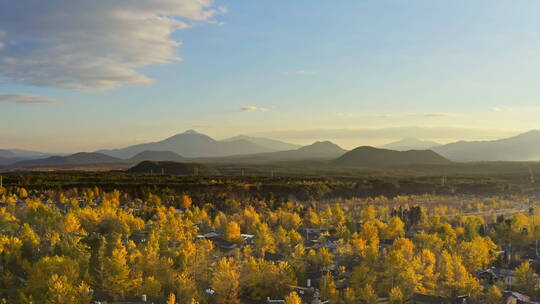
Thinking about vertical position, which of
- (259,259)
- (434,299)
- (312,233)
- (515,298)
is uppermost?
(259,259)

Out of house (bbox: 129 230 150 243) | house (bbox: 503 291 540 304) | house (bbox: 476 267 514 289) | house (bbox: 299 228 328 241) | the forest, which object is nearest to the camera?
the forest

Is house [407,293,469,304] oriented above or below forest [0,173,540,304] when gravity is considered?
below

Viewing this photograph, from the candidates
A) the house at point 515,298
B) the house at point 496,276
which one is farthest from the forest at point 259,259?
the house at point 515,298

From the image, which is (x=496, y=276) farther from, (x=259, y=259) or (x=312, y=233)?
(x=312, y=233)

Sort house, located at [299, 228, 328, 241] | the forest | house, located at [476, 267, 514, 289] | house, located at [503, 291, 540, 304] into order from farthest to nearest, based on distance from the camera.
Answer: house, located at [299, 228, 328, 241] < house, located at [476, 267, 514, 289] < house, located at [503, 291, 540, 304] < the forest

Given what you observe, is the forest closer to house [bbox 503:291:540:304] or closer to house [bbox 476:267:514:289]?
house [bbox 476:267:514:289]

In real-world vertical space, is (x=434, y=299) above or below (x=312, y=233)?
below

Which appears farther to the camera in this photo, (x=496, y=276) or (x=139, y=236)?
(x=139, y=236)

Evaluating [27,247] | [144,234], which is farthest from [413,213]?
[27,247]

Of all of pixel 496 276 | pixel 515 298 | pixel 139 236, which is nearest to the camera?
pixel 515 298

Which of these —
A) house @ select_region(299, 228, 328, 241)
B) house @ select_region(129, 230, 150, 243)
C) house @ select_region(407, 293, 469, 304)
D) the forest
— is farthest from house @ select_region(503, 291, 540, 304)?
house @ select_region(129, 230, 150, 243)

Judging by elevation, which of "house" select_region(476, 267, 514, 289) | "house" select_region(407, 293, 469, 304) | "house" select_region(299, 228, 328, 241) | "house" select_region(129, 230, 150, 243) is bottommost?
"house" select_region(407, 293, 469, 304)

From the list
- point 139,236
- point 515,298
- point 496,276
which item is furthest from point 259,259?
point 496,276
